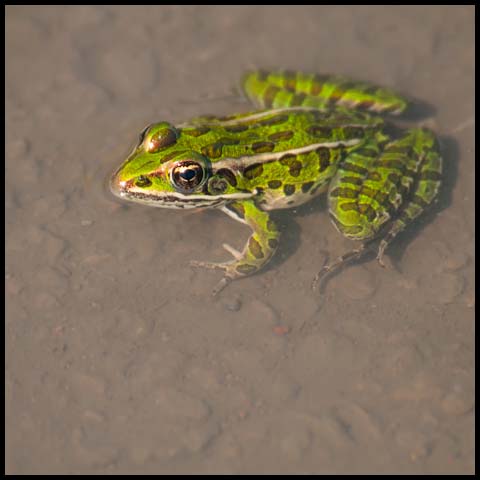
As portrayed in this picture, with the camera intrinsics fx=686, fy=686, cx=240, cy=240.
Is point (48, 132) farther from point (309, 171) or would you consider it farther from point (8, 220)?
point (309, 171)

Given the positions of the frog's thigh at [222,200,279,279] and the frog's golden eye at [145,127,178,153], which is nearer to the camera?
the frog's golden eye at [145,127,178,153]

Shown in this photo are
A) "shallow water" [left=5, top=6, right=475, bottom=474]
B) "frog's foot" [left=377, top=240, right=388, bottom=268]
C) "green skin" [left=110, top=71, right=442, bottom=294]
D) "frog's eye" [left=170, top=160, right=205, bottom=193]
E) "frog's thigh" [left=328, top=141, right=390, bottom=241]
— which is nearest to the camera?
"shallow water" [left=5, top=6, right=475, bottom=474]

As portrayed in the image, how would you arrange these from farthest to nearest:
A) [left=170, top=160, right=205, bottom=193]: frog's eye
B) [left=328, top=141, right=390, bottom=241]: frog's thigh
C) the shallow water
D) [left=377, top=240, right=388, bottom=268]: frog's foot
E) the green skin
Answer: [left=377, top=240, right=388, bottom=268]: frog's foot, [left=328, top=141, right=390, bottom=241]: frog's thigh, the green skin, [left=170, top=160, right=205, bottom=193]: frog's eye, the shallow water

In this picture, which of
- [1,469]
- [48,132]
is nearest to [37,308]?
[1,469]

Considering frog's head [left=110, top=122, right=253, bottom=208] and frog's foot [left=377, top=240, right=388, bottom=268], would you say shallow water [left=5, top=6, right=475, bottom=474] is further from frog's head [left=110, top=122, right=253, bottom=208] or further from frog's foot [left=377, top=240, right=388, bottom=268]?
frog's head [left=110, top=122, right=253, bottom=208]

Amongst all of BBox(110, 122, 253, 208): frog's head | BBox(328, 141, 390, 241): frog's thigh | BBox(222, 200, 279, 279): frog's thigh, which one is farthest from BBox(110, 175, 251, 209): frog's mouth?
BBox(328, 141, 390, 241): frog's thigh

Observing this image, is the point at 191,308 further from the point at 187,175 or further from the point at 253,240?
the point at 187,175
